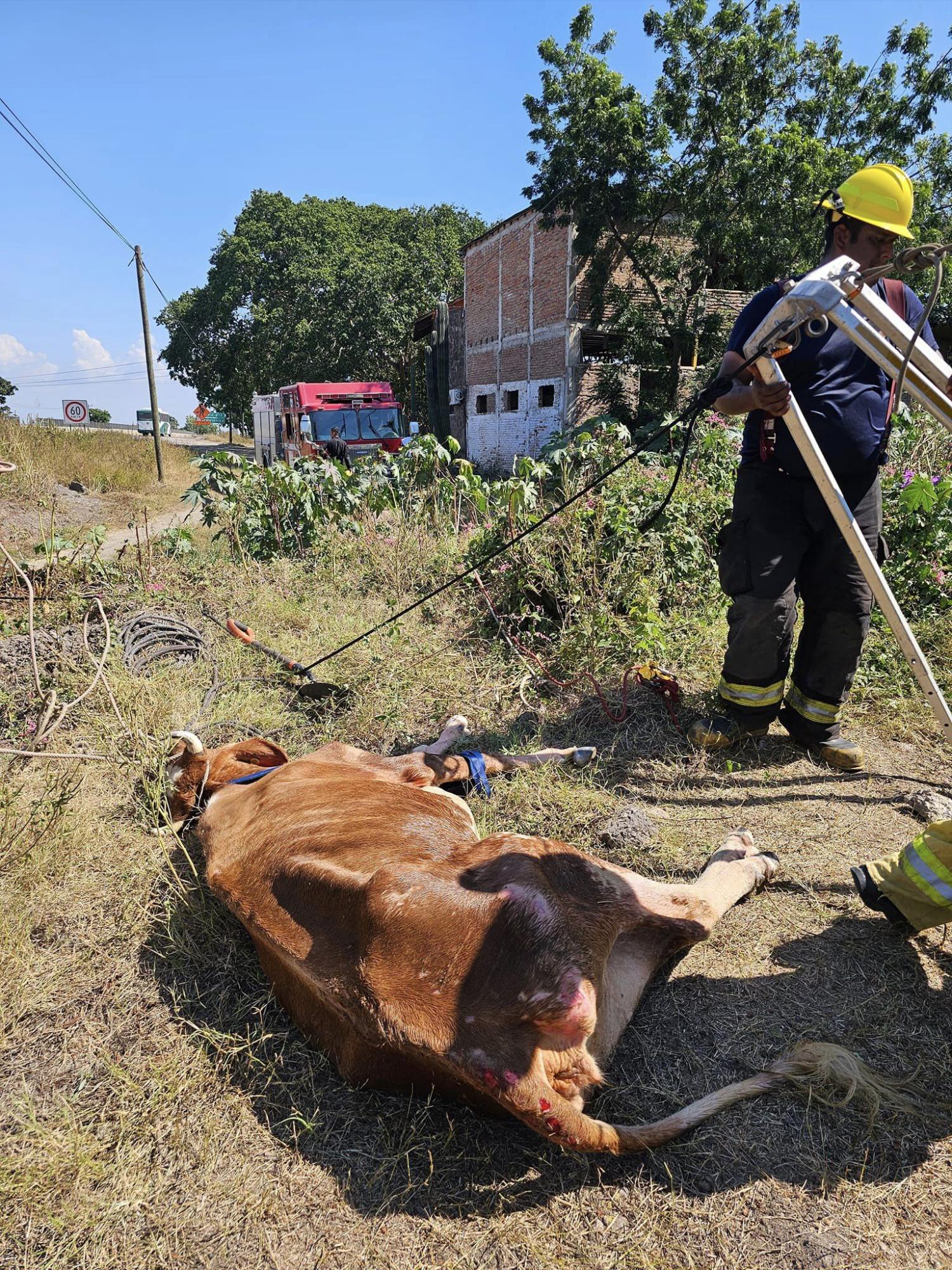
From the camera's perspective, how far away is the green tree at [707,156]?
50.4 ft

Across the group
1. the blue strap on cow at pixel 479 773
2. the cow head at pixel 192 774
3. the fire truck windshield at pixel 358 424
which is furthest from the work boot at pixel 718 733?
the fire truck windshield at pixel 358 424

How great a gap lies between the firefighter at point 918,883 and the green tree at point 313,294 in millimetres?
31955

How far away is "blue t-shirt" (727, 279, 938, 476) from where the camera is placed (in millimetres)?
2951

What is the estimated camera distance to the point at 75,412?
2139 cm

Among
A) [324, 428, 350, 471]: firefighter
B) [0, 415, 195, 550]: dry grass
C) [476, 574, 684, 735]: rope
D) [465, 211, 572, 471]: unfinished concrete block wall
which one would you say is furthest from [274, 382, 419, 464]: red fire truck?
[476, 574, 684, 735]: rope

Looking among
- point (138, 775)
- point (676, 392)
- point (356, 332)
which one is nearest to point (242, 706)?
point (138, 775)

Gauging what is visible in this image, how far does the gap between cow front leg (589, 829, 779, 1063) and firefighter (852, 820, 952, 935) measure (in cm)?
35

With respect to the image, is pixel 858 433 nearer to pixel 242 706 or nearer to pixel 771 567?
pixel 771 567

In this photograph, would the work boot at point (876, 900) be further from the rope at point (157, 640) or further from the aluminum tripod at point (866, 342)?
the rope at point (157, 640)

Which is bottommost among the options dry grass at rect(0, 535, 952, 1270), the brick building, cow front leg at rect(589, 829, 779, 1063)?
dry grass at rect(0, 535, 952, 1270)

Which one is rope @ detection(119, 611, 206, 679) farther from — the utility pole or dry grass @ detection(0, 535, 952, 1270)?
the utility pole

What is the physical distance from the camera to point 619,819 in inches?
108

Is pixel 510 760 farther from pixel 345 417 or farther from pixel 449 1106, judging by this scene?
pixel 345 417

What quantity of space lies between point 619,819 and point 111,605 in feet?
13.6
